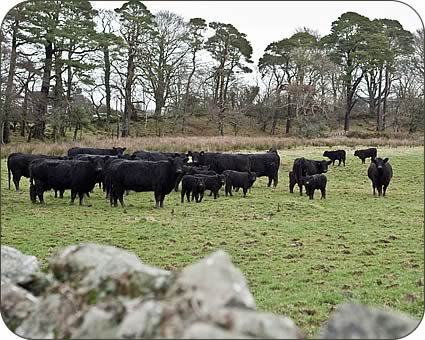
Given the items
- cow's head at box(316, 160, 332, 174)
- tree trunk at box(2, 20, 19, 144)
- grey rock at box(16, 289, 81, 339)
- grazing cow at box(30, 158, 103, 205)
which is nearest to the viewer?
grey rock at box(16, 289, 81, 339)

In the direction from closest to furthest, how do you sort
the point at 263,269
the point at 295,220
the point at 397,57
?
1. the point at 397,57
2. the point at 263,269
3. the point at 295,220

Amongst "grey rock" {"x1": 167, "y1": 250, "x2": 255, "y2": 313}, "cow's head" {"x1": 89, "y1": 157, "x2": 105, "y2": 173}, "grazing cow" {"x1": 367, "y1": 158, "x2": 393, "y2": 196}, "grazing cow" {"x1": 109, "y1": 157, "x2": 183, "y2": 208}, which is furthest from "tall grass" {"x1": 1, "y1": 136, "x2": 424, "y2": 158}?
"cow's head" {"x1": 89, "y1": 157, "x2": 105, "y2": 173}

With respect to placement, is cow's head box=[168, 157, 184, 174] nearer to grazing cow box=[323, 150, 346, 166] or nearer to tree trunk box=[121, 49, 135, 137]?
grazing cow box=[323, 150, 346, 166]

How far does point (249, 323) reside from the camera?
5.63ft

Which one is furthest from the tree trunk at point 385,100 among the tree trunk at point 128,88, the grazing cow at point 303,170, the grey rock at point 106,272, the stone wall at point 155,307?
the grazing cow at point 303,170

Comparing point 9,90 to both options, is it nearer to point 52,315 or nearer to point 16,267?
point 16,267

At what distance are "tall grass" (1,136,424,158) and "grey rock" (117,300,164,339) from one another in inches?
131

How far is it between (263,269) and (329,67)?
7.49 ft

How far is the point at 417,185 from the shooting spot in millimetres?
4070

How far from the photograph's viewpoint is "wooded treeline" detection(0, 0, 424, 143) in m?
4.65

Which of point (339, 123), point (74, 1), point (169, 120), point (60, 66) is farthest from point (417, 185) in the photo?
point (60, 66)

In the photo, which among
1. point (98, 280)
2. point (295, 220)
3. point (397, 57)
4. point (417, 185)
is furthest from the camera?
point (295, 220)

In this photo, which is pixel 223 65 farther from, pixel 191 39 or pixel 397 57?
pixel 397 57

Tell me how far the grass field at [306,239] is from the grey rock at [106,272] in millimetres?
2191
